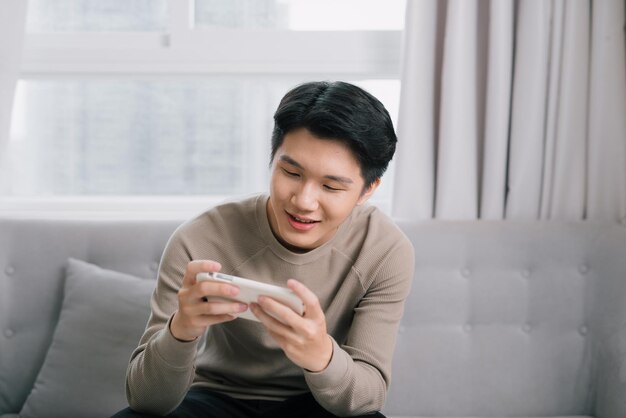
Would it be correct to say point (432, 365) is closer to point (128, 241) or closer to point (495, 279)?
point (495, 279)

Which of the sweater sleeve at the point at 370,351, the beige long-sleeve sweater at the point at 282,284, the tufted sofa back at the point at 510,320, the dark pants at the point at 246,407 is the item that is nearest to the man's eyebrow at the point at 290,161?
the beige long-sleeve sweater at the point at 282,284

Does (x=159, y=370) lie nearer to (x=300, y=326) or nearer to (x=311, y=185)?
(x=300, y=326)

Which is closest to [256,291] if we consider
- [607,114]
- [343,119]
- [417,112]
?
[343,119]

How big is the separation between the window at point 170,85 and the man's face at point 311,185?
0.99 metres

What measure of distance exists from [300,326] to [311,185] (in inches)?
12.0

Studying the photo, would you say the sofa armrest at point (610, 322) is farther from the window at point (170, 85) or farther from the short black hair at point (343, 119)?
the short black hair at point (343, 119)

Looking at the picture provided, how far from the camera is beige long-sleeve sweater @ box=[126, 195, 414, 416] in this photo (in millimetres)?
1454

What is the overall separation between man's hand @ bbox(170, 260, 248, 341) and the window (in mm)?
1163

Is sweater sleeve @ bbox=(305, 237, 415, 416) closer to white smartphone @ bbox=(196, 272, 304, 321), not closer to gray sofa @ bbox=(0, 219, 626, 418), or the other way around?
white smartphone @ bbox=(196, 272, 304, 321)

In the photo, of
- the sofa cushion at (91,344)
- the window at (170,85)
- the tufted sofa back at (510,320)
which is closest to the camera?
the sofa cushion at (91,344)

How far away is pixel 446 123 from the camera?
2.11m

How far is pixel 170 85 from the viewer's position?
2500mm

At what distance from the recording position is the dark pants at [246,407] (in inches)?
56.0

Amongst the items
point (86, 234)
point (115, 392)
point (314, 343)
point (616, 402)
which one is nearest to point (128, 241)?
point (86, 234)
